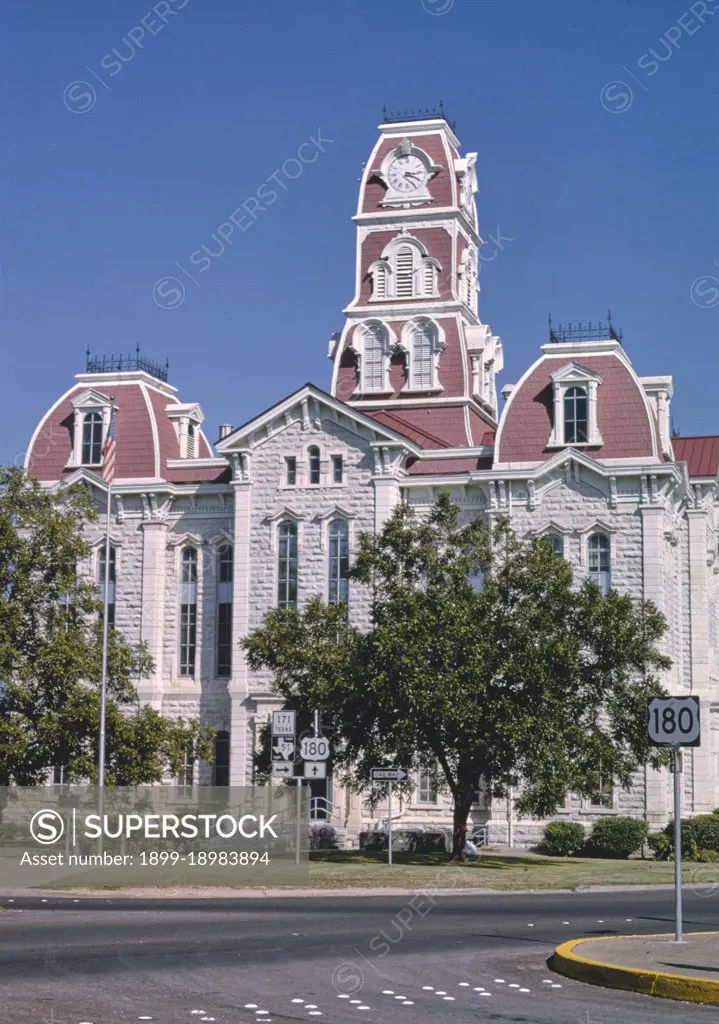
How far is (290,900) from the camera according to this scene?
2789 cm

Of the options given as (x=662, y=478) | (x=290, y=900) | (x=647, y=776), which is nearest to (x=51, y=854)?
(x=290, y=900)

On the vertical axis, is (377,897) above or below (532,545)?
below

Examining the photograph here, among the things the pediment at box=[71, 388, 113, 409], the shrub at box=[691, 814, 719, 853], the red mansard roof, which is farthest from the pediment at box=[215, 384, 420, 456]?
the shrub at box=[691, 814, 719, 853]

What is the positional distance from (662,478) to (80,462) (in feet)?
65.1

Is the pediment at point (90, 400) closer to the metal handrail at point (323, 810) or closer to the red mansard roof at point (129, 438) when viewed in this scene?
the red mansard roof at point (129, 438)

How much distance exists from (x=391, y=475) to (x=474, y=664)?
1370cm

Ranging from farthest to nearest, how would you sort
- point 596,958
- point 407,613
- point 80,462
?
point 80,462, point 407,613, point 596,958

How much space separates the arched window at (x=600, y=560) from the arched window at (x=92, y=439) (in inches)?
677

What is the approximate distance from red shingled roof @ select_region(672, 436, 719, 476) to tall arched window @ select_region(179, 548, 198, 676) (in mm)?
16976

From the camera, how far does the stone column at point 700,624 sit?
49.9 m

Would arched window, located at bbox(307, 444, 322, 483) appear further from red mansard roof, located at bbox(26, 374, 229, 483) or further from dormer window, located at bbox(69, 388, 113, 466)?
dormer window, located at bbox(69, 388, 113, 466)

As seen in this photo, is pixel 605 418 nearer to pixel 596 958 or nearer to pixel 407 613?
pixel 407 613

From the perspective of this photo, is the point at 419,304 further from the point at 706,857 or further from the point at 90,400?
the point at 706,857

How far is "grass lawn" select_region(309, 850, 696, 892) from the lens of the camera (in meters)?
31.7
